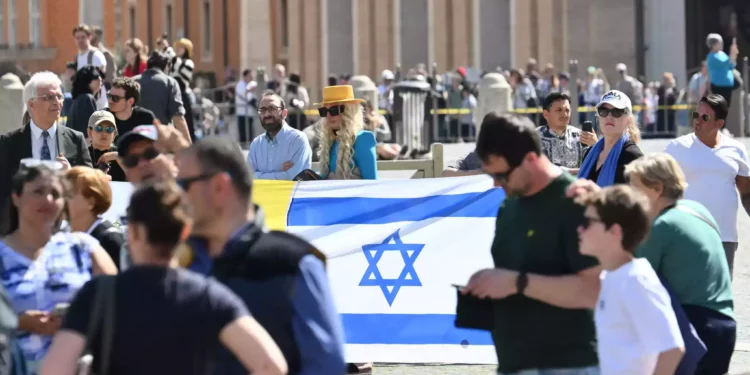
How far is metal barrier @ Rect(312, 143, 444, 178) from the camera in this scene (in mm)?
14086

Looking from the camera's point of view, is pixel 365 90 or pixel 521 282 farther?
pixel 365 90

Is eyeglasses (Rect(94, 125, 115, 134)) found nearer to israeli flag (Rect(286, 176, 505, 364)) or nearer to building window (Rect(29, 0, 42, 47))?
israeli flag (Rect(286, 176, 505, 364))

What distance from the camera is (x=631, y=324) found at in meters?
5.88

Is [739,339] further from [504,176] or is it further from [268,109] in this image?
[504,176]

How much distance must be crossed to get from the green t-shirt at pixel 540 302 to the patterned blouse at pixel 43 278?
4.85 feet

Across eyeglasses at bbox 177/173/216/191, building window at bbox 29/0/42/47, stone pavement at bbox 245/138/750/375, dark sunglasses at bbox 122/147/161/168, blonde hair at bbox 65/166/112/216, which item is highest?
building window at bbox 29/0/42/47

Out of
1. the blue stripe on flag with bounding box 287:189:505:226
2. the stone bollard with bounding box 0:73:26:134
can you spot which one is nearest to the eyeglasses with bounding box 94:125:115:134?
the blue stripe on flag with bounding box 287:189:505:226

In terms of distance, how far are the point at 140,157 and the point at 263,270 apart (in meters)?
1.51

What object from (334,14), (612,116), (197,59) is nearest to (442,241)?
(612,116)

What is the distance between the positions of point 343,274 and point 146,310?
5936 millimetres

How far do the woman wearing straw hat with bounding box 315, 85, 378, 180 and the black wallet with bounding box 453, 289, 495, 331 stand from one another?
5080mm

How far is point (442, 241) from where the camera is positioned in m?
10.5

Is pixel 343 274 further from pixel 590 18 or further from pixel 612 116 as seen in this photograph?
pixel 590 18

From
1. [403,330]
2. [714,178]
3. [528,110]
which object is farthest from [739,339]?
[528,110]
